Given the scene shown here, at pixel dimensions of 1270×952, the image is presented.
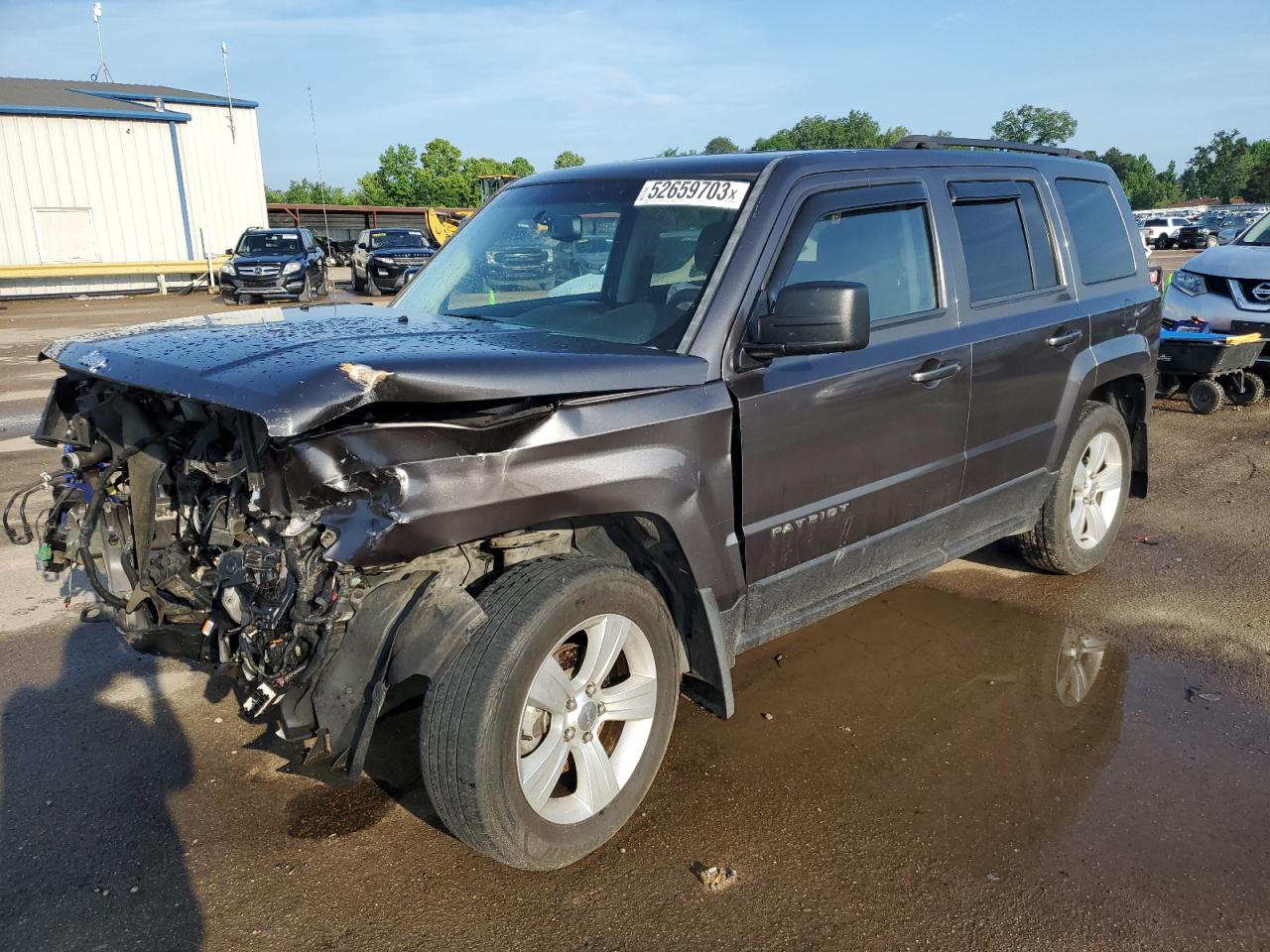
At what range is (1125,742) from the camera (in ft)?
11.9

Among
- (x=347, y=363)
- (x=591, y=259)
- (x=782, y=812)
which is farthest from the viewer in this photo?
(x=591, y=259)

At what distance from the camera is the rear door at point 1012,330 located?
13.3 ft

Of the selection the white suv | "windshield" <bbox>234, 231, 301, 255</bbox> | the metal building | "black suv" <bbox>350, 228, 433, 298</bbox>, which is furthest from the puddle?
the white suv

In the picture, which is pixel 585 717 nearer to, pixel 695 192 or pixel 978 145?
pixel 695 192

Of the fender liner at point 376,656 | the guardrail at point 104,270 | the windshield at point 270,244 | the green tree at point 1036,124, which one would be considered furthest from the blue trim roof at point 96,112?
the green tree at point 1036,124

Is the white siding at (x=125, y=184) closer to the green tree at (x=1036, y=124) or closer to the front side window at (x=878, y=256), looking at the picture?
the front side window at (x=878, y=256)

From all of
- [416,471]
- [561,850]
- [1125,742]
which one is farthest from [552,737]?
[1125,742]

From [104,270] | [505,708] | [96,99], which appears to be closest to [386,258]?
[104,270]

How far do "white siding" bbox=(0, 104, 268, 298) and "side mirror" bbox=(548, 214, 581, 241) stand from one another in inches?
1098

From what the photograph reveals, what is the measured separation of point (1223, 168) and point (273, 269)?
3492 inches

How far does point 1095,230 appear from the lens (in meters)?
4.96

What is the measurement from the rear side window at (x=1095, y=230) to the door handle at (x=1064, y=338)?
13.2 inches

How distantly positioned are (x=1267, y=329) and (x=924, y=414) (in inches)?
293

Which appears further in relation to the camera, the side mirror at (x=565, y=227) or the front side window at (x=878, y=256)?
the side mirror at (x=565, y=227)
